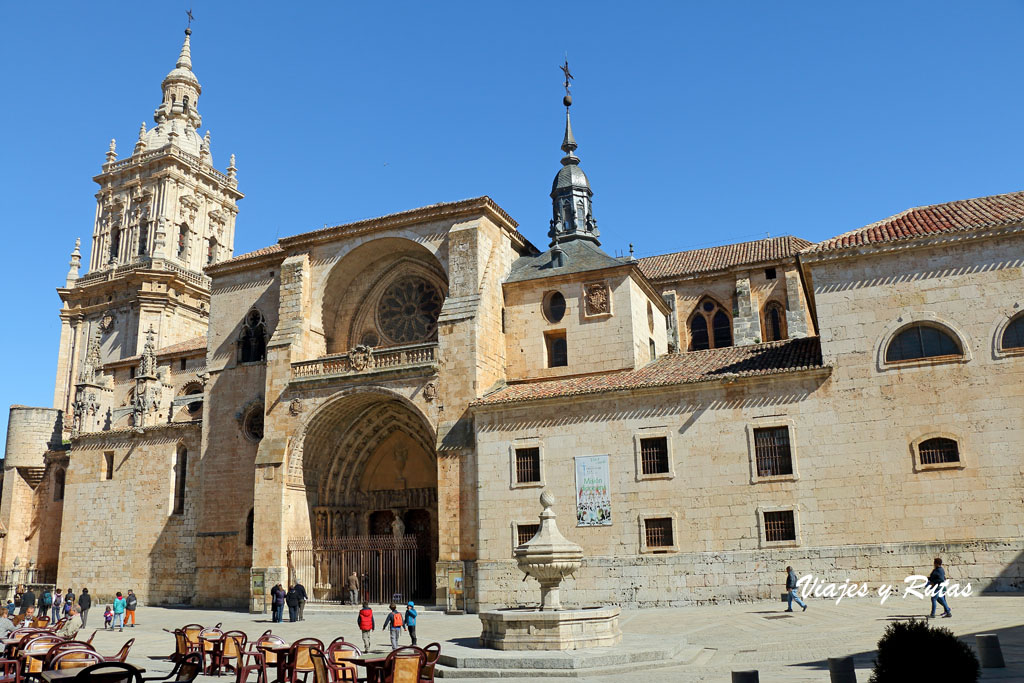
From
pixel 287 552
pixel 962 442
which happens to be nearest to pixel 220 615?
pixel 287 552

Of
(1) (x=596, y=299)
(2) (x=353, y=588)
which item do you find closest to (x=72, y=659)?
(2) (x=353, y=588)

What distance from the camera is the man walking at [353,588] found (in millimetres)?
24050

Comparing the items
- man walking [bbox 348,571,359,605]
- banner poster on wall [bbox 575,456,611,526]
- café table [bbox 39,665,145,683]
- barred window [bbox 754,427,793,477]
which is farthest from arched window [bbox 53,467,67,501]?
café table [bbox 39,665,145,683]

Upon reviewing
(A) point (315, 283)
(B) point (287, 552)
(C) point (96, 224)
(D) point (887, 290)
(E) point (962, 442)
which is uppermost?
(C) point (96, 224)

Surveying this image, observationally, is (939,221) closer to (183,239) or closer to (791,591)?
(791,591)

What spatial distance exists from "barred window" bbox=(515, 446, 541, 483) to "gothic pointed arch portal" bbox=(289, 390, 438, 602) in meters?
3.10

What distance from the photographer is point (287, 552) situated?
2456 centimetres

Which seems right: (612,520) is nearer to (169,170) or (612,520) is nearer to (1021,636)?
(1021,636)

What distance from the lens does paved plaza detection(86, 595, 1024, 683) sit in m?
10.8

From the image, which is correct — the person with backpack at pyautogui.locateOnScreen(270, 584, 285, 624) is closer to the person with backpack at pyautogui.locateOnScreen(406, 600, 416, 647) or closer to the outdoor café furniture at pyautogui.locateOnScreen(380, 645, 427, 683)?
the person with backpack at pyautogui.locateOnScreen(406, 600, 416, 647)

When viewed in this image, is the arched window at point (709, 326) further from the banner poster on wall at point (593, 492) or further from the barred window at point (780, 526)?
the barred window at point (780, 526)

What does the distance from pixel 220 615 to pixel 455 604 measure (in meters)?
7.23

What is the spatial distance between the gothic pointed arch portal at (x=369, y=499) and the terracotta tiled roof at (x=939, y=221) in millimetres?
12347

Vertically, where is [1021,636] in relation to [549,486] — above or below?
below
